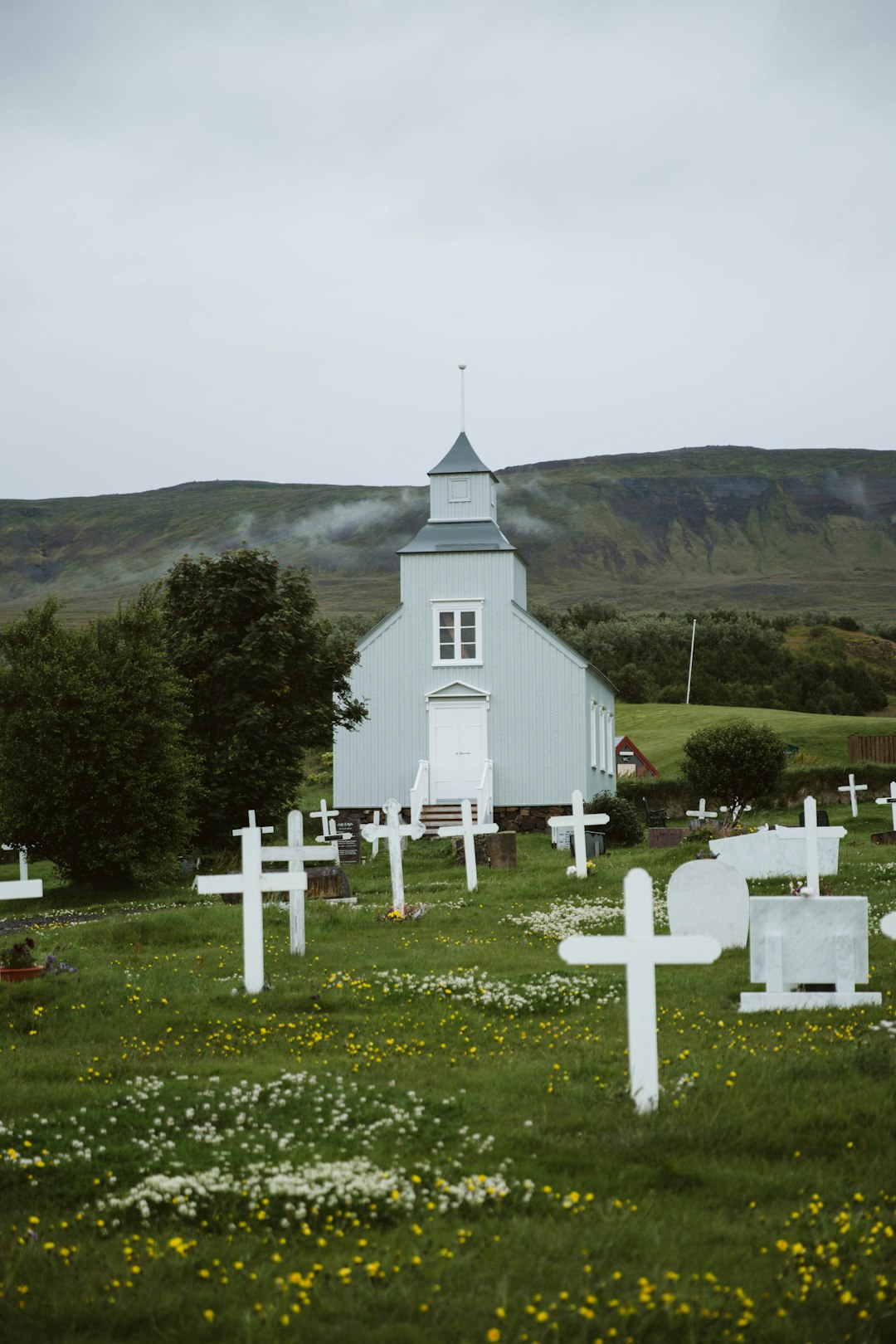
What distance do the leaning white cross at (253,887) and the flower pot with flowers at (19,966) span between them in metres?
1.71

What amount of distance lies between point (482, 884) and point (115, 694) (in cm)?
891

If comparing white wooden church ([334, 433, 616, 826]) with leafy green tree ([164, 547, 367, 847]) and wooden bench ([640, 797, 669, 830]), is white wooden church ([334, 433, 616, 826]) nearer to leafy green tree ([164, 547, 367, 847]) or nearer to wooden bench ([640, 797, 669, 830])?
wooden bench ([640, 797, 669, 830])

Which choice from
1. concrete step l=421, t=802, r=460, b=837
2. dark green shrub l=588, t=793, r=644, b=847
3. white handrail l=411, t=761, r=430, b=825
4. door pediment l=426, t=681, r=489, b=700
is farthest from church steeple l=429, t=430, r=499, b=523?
dark green shrub l=588, t=793, r=644, b=847

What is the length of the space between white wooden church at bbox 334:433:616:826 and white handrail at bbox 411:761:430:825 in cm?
15

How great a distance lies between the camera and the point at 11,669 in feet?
93.0

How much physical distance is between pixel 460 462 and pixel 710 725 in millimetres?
22970

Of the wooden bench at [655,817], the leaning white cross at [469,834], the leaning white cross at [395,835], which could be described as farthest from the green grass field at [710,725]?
the leaning white cross at [395,835]

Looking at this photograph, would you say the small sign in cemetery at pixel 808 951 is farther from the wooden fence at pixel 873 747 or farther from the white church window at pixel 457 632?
the wooden fence at pixel 873 747

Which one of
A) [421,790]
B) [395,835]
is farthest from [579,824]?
[421,790]

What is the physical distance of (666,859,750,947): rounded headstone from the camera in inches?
552

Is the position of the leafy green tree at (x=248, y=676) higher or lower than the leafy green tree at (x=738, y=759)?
higher

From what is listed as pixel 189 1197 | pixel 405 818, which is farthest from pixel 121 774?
pixel 189 1197

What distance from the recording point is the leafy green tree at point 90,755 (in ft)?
89.0

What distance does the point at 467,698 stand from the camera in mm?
41250
